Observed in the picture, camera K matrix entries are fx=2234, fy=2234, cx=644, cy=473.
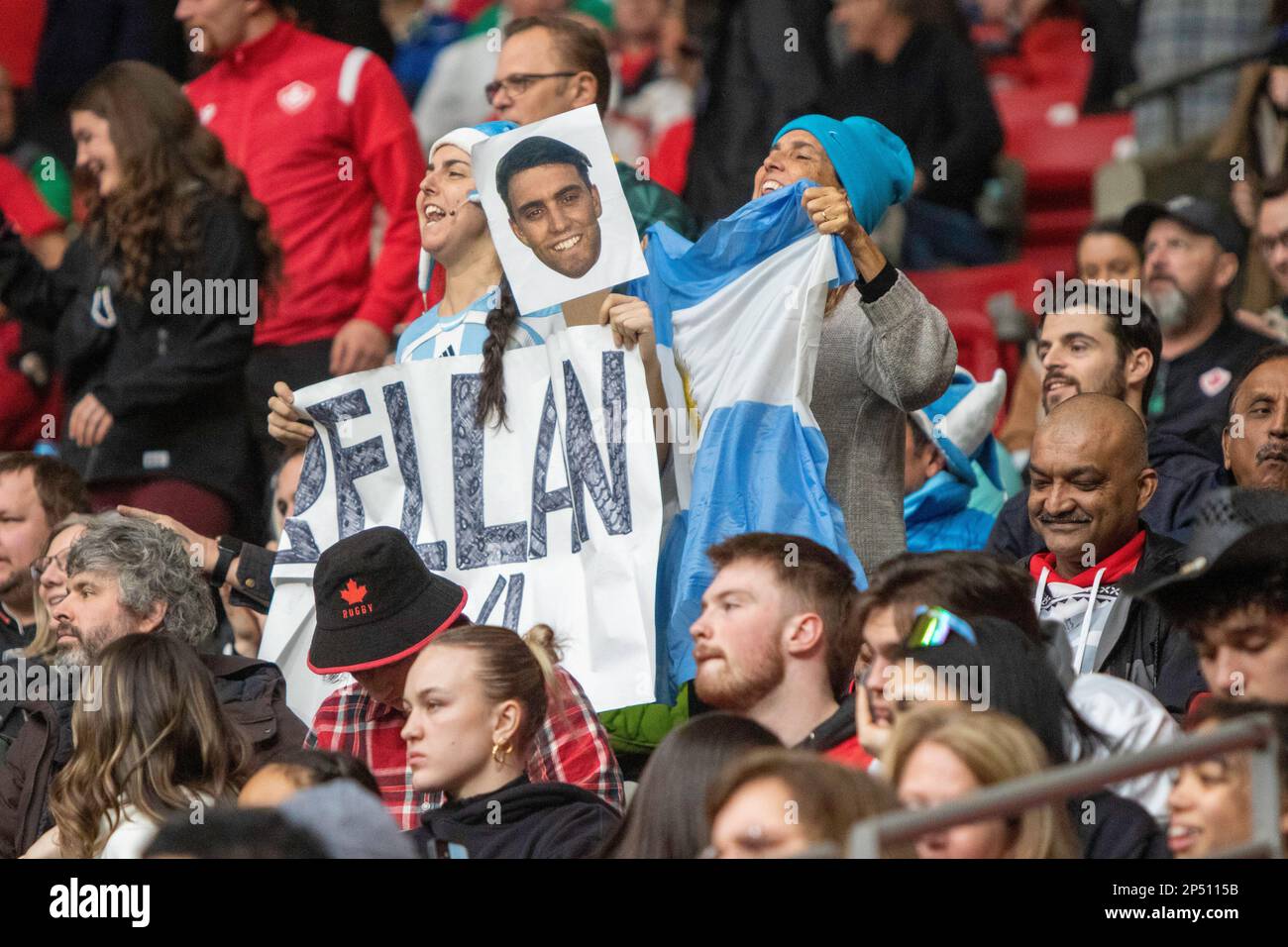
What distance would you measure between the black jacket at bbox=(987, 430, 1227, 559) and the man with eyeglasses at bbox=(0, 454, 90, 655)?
2.90 meters

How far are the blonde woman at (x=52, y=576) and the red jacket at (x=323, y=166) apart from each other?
1.71 m

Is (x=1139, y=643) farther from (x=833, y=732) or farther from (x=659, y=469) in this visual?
(x=659, y=469)

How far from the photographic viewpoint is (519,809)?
5109mm

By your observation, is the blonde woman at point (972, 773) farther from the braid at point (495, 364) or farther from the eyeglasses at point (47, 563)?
the eyeglasses at point (47, 563)

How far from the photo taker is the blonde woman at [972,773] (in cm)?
399

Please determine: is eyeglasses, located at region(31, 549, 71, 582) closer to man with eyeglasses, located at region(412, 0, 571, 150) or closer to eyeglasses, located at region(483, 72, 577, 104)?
eyeglasses, located at region(483, 72, 577, 104)

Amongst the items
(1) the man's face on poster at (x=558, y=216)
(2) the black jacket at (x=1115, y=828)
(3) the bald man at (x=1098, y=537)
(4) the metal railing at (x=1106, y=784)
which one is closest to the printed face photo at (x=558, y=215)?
(1) the man's face on poster at (x=558, y=216)

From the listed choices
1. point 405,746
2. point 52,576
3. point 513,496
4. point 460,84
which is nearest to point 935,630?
point 405,746

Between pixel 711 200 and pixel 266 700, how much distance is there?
13.2ft

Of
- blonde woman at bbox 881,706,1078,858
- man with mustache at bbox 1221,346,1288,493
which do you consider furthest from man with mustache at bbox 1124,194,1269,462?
blonde woman at bbox 881,706,1078,858

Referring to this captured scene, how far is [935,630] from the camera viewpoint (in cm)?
461

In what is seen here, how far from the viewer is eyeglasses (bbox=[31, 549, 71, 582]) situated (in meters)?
6.30

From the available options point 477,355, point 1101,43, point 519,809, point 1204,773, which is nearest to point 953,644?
point 1204,773
